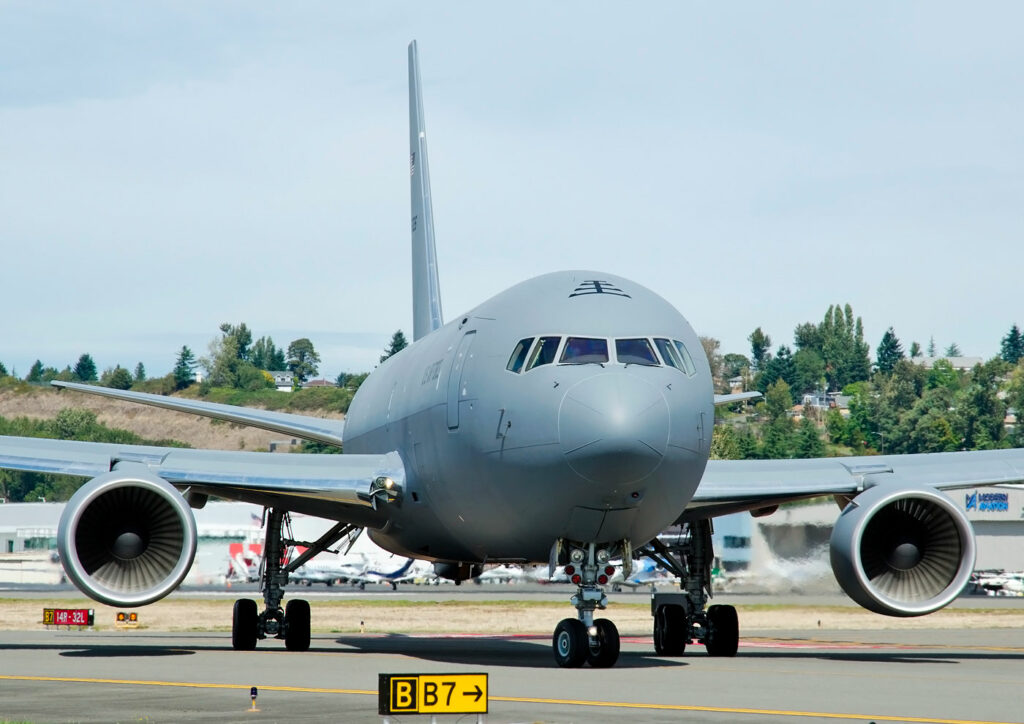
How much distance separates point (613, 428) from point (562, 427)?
662 millimetres

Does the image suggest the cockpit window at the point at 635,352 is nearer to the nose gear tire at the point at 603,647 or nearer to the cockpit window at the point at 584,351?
the cockpit window at the point at 584,351

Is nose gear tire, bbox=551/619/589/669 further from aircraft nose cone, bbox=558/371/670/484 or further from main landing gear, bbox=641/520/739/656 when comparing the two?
main landing gear, bbox=641/520/739/656

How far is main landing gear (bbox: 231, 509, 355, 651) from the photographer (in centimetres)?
2594

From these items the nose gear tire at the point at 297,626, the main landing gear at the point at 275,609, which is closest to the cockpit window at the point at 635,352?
the main landing gear at the point at 275,609

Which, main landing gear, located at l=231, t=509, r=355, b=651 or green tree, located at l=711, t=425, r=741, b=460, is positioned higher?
green tree, located at l=711, t=425, r=741, b=460

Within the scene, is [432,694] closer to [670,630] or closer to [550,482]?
[550,482]

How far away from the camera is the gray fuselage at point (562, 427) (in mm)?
18078

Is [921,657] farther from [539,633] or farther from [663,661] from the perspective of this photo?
[539,633]

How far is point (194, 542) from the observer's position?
68.7 feet

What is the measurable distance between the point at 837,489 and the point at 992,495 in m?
66.3

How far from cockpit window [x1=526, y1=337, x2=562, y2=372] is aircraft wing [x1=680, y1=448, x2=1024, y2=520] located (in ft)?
15.2

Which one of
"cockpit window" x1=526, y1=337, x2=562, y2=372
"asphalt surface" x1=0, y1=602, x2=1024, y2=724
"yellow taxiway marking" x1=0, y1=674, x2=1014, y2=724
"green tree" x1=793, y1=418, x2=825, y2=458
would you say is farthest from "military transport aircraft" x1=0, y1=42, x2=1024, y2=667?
"green tree" x1=793, y1=418, x2=825, y2=458

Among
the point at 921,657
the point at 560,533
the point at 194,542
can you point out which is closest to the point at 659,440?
the point at 560,533

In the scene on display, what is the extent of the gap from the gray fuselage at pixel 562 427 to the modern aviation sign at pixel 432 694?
19.5 ft
